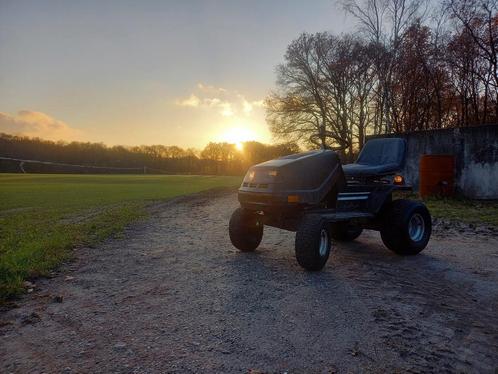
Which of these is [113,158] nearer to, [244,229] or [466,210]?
[466,210]

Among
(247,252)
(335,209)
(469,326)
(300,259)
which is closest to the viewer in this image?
(469,326)

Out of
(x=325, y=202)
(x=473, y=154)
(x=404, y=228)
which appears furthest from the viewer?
(x=473, y=154)

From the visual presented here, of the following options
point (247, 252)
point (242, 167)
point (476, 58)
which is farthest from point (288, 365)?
point (242, 167)

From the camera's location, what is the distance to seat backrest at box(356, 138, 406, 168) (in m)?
6.09

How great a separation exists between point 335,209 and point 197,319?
2.75 meters

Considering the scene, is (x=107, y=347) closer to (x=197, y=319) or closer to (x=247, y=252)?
(x=197, y=319)

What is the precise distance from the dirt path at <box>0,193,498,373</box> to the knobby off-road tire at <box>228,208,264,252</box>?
23 cm

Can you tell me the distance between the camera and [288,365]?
262 cm

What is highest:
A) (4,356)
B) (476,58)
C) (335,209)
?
(476,58)

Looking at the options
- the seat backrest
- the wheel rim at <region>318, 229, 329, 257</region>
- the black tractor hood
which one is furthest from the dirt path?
the seat backrest

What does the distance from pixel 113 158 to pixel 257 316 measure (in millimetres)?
89121

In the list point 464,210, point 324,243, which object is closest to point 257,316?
point 324,243

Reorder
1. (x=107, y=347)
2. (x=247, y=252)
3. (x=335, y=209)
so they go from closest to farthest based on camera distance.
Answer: (x=107, y=347)
(x=335, y=209)
(x=247, y=252)

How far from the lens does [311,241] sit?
4637 mm
